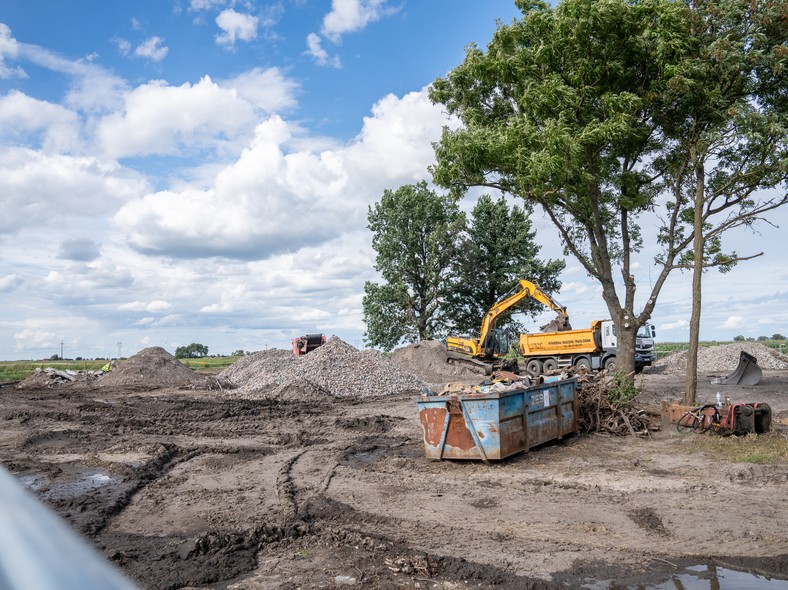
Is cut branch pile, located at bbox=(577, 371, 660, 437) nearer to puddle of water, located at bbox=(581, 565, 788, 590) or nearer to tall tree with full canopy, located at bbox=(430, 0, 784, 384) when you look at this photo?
tall tree with full canopy, located at bbox=(430, 0, 784, 384)

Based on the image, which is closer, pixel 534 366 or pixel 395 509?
pixel 395 509

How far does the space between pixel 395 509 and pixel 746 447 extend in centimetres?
717

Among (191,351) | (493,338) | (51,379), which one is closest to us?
(493,338)

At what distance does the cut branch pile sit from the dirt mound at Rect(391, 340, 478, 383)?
2028 centimetres

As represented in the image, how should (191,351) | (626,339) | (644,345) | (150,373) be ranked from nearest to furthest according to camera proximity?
1. (626,339)
2. (644,345)
3. (150,373)
4. (191,351)

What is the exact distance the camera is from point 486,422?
10750 mm

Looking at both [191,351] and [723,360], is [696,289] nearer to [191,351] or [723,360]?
[723,360]

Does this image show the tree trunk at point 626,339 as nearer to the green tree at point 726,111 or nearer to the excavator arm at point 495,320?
the green tree at point 726,111

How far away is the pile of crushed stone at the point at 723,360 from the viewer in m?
38.2

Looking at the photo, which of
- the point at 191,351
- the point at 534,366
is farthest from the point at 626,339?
the point at 191,351

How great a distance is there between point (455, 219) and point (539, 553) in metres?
38.6

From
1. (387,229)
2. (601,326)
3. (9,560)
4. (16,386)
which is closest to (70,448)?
(9,560)

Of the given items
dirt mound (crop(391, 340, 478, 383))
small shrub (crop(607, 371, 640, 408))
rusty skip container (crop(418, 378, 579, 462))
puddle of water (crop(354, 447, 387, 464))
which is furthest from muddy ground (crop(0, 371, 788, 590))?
dirt mound (crop(391, 340, 478, 383))

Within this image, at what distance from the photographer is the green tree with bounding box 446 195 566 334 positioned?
43.4 m
